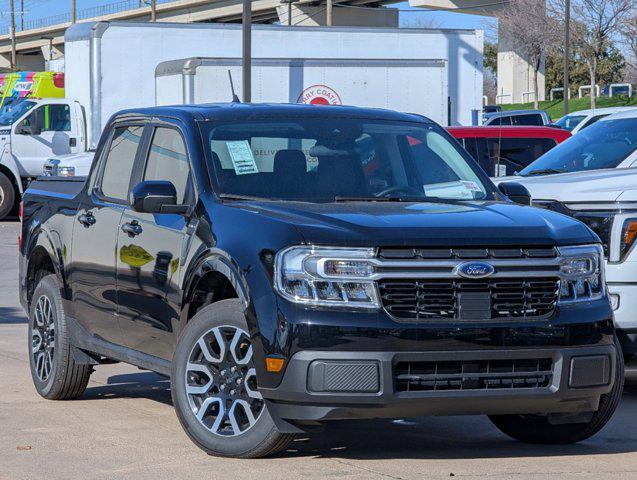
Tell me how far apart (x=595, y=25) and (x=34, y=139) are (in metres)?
41.5

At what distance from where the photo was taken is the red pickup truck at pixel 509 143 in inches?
691

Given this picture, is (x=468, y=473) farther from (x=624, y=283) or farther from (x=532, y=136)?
(x=532, y=136)

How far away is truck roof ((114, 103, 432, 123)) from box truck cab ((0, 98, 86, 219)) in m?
19.2

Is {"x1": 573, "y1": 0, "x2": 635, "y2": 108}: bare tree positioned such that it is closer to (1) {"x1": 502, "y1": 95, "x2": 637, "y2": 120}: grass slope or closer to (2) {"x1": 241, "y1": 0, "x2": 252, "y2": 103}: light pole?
(1) {"x1": 502, "y1": 95, "x2": 637, "y2": 120}: grass slope

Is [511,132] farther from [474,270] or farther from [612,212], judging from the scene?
[474,270]

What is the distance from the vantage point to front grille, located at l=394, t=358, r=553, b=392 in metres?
5.90

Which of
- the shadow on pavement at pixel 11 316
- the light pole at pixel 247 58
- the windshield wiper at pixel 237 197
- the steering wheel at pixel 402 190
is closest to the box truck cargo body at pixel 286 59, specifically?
the light pole at pixel 247 58

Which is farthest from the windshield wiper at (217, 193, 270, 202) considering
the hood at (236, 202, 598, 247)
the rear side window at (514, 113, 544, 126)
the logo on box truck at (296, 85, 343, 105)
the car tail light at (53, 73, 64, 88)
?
the rear side window at (514, 113, 544, 126)

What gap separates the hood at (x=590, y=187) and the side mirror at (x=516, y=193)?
1.02 metres

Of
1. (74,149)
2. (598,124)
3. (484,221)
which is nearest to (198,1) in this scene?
(74,149)

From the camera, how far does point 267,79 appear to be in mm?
24438

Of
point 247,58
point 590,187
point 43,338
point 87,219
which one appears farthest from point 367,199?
point 247,58

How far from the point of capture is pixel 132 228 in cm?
733

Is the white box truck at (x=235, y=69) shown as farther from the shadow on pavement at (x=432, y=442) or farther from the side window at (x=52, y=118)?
the shadow on pavement at (x=432, y=442)
